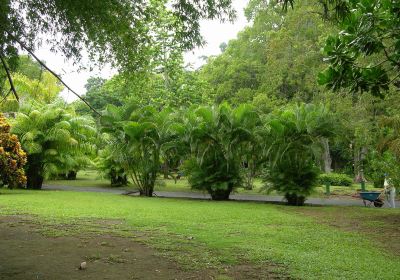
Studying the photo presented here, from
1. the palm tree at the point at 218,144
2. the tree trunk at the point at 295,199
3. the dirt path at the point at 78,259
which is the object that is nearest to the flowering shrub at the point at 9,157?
the palm tree at the point at 218,144

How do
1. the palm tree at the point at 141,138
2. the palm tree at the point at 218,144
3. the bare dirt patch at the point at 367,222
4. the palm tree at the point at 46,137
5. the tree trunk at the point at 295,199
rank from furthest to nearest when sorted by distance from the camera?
the palm tree at the point at 46,137 → the palm tree at the point at 141,138 → the palm tree at the point at 218,144 → the tree trunk at the point at 295,199 → the bare dirt patch at the point at 367,222

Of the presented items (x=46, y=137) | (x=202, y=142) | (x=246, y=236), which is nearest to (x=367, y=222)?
(x=246, y=236)

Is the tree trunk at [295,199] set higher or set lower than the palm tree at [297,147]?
lower

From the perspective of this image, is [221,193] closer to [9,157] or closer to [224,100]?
[224,100]

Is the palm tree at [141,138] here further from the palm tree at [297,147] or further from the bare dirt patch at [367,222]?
the bare dirt patch at [367,222]

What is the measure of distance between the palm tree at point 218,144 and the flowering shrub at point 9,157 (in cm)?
593

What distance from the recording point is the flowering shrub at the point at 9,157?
47.3ft

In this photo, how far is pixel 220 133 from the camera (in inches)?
583

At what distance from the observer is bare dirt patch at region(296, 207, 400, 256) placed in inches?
316

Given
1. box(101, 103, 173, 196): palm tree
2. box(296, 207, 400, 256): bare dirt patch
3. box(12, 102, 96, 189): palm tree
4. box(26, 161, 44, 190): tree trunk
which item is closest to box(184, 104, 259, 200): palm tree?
box(101, 103, 173, 196): palm tree

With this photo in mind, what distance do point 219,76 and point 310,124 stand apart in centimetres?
2005

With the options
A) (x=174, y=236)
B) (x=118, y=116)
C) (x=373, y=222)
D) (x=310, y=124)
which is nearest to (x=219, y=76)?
(x=118, y=116)

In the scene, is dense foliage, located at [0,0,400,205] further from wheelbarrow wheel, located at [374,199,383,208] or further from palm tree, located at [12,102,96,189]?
wheelbarrow wheel, located at [374,199,383,208]

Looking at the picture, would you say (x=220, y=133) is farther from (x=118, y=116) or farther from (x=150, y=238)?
(x=150, y=238)
